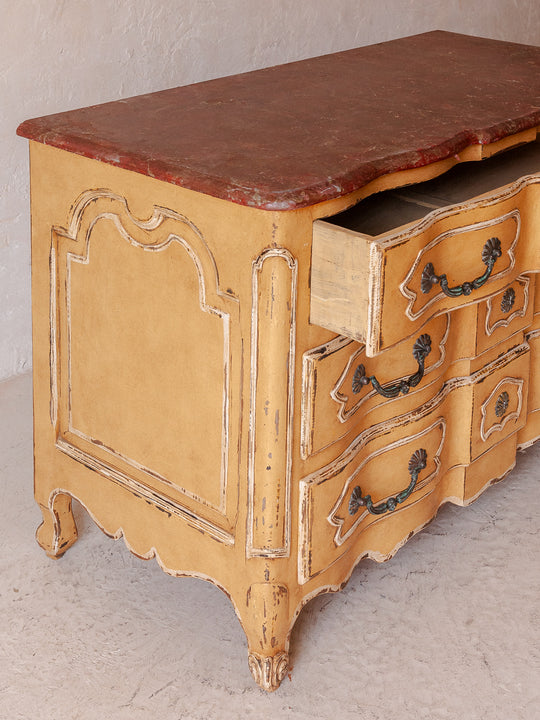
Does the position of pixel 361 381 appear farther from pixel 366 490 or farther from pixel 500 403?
pixel 500 403

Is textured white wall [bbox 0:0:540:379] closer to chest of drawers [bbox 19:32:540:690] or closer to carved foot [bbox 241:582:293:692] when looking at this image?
chest of drawers [bbox 19:32:540:690]

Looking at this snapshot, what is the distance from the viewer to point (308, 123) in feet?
5.08

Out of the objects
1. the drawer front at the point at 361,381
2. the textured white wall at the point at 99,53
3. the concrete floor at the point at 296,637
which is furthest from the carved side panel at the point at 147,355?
the textured white wall at the point at 99,53

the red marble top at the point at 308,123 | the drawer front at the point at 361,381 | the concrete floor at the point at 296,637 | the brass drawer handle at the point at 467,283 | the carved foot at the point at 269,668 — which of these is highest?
the red marble top at the point at 308,123

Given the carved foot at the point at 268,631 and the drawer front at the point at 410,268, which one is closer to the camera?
the drawer front at the point at 410,268

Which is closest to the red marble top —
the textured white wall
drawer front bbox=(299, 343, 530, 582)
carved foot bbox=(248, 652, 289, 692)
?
drawer front bbox=(299, 343, 530, 582)

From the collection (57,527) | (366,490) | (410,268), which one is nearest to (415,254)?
(410,268)

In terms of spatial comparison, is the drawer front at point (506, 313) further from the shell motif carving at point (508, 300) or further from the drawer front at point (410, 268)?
the drawer front at point (410, 268)

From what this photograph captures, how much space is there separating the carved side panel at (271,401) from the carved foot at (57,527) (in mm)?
473

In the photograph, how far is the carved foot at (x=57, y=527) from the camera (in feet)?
5.77

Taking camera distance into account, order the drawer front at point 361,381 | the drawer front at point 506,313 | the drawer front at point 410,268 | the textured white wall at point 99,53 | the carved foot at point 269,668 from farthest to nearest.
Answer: the textured white wall at point 99,53
the drawer front at point 506,313
the carved foot at point 269,668
the drawer front at point 361,381
the drawer front at point 410,268

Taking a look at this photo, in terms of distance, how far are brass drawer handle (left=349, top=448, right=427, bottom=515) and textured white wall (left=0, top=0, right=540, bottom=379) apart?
113cm

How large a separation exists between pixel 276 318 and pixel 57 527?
27.1 inches

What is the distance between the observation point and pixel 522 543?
188 centimetres
